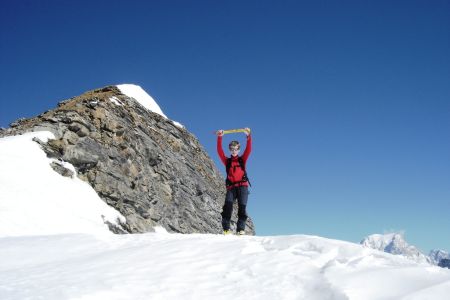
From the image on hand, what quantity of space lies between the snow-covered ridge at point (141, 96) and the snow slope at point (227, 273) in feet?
80.3

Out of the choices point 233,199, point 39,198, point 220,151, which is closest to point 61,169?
point 39,198

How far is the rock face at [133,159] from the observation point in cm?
2008

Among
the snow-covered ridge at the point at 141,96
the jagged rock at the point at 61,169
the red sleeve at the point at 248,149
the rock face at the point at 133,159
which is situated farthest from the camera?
the snow-covered ridge at the point at 141,96

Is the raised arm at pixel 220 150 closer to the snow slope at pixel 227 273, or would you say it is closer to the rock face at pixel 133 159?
the snow slope at pixel 227 273

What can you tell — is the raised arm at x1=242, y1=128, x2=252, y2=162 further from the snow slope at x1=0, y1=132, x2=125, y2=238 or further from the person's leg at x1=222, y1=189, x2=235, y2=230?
the snow slope at x1=0, y1=132, x2=125, y2=238

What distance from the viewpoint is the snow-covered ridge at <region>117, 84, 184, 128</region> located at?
31.5 metres

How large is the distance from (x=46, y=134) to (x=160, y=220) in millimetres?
8134

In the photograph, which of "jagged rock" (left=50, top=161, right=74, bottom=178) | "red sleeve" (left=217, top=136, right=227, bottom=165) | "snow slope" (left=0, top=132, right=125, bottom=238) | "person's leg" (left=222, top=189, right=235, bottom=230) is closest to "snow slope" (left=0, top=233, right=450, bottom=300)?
"person's leg" (left=222, top=189, right=235, bottom=230)

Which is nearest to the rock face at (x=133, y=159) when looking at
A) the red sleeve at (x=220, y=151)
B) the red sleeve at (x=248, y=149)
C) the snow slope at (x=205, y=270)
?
the red sleeve at (x=220, y=151)

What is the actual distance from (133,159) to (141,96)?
32.8 feet

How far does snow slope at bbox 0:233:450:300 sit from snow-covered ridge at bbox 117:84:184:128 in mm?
24489

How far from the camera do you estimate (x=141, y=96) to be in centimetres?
3322

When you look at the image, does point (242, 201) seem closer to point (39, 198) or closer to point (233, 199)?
point (233, 199)

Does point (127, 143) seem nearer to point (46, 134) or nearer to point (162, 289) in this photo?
point (46, 134)
